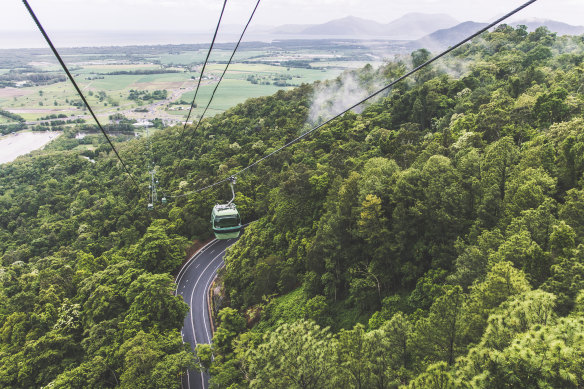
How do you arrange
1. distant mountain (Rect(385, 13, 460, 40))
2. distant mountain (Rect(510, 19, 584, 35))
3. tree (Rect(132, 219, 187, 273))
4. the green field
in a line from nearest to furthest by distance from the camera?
tree (Rect(132, 219, 187, 273))
distant mountain (Rect(510, 19, 584, 35))
distant mountain (Rect(385, 13, 460, 40))
the green field

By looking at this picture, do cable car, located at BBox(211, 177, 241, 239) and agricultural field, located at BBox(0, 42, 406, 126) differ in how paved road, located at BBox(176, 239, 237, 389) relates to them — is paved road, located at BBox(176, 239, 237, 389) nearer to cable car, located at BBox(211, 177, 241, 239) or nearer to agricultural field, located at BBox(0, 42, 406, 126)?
cable car, located at BBox(211, 177, 241, 239)

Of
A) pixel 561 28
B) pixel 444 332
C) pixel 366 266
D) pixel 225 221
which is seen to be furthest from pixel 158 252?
pixel 561 28

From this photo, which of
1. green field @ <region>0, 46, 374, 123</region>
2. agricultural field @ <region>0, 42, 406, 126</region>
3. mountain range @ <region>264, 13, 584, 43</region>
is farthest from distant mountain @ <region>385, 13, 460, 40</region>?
green field @ <region>0, 46, 374, 123</region>

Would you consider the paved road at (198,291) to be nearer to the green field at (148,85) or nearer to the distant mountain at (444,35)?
the green field at (148,85)

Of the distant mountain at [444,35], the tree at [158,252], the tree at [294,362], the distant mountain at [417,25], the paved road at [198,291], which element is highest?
the distant mountain at [417,25]

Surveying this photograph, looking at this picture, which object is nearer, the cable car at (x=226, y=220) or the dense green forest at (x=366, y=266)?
the dense green forest at (x=366, y=266)

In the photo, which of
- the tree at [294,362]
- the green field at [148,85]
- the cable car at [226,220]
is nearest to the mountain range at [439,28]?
the green field at [148,85]
